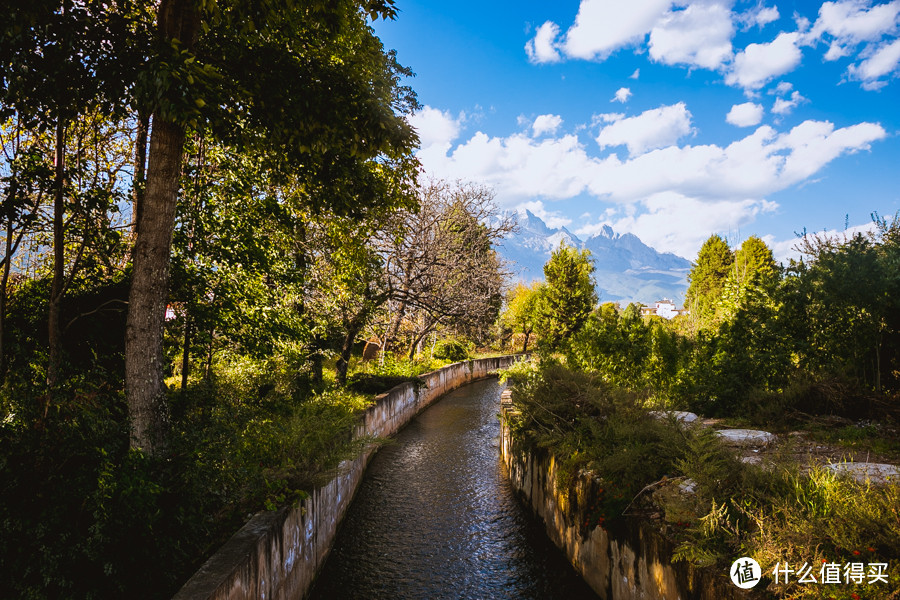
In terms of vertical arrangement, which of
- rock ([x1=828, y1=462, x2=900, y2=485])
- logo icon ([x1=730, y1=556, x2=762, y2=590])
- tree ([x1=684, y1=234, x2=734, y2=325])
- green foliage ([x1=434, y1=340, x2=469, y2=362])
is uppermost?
tree ([x1=684, y1=234, x2=734, y2=325])

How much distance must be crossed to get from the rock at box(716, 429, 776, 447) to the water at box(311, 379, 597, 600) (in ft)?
8.92

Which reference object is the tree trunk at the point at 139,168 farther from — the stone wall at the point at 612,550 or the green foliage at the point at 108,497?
the stone wall at the point at 612,550

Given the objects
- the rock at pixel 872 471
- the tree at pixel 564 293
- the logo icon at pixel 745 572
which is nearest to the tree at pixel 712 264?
the tree at pixel 564 293

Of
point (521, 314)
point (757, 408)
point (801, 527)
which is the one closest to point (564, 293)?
point (521, 314)

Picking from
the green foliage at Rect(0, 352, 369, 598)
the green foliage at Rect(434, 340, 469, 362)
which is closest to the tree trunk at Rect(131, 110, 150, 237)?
the green foliage at Rect(0, 352, 369, 598)

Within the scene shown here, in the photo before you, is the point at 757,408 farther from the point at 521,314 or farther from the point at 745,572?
the point at 521,314

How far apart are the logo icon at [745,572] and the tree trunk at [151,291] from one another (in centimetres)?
514

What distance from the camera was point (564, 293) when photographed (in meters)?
37.5

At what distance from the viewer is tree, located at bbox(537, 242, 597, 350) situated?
3728cm

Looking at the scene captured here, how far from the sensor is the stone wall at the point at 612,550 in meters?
3.67

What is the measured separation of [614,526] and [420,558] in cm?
312

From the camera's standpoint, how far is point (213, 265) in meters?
7.12

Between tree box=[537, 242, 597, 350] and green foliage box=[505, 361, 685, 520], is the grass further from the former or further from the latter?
tree box=[537, 242, 597, 350]

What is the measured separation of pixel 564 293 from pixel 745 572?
3499cm
